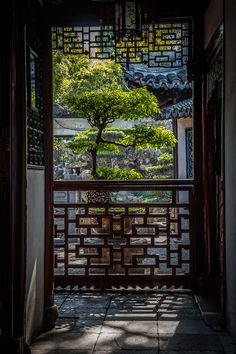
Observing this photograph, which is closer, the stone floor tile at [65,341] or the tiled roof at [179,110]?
the stone floor tile at [65,341]

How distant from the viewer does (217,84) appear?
12.2ft

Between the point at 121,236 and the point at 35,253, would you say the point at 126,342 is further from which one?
the point at 121,236

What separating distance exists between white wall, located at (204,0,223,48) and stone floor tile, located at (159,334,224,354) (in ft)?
7.08

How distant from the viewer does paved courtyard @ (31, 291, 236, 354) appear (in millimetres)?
2883

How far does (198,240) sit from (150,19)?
1.97 metres

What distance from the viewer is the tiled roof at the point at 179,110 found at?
7715 millimetres

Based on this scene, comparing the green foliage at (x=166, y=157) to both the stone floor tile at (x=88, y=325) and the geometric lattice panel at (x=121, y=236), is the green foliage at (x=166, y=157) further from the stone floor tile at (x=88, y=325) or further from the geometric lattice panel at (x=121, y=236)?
the stone floor tile at (x=88, y=325)

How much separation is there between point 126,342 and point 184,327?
0.49 meters

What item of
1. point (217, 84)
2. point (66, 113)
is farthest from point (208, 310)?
point (66, 113)

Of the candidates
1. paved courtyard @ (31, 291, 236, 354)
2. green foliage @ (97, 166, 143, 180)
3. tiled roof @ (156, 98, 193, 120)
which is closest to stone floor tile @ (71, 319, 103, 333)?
paved courtyard @ (31, 291, 236, 354)

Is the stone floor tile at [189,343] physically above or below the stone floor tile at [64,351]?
above

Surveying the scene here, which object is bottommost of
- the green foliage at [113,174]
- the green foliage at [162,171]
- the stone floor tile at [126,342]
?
the stone floor tile at [126,342]

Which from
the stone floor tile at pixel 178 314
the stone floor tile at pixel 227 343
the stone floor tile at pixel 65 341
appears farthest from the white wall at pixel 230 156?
the stone floor tile at pixel 65 341

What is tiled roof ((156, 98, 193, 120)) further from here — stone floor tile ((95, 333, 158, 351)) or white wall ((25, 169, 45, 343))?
stone floor tile ((95, 333, 158, 351))
